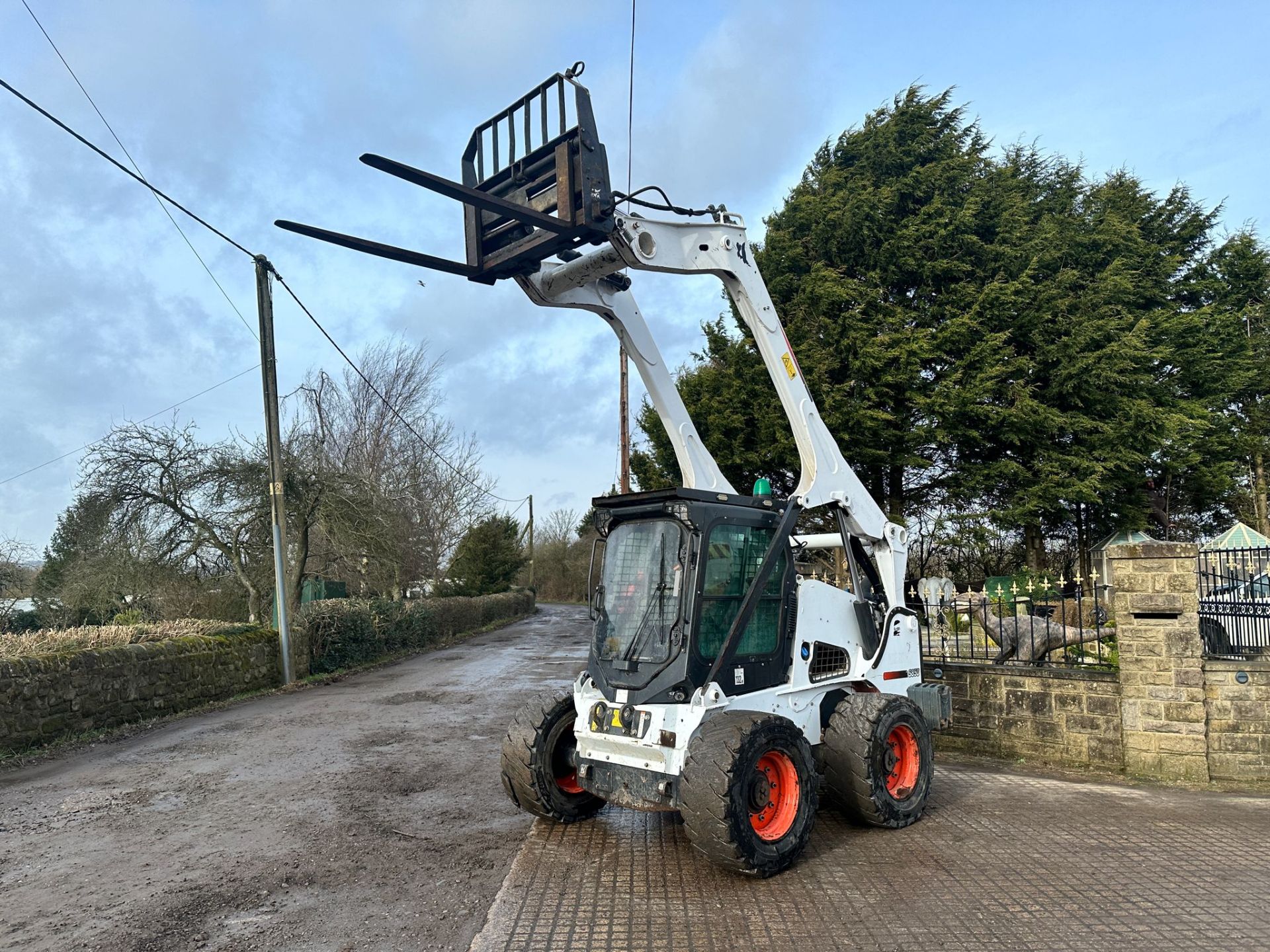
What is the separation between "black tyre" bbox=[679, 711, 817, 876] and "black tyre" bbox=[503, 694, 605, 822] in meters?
1.20

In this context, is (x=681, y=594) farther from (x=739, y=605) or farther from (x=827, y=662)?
(x=827, y=662)

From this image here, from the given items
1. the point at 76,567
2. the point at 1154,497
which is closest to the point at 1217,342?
the point at 1154,497

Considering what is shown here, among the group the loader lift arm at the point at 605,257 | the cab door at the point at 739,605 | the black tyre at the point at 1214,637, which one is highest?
the loader lift arm at the point at 605,257

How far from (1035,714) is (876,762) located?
3.13 meters

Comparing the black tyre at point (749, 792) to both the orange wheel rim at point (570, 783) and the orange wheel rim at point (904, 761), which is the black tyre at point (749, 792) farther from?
the orange wheel rim at point (570, 783)

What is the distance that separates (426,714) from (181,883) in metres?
6.31

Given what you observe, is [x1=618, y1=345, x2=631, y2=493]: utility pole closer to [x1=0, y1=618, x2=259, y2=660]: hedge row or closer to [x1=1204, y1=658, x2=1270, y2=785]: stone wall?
[x1=0, y1=618, x2=259, y2=660]: hedge row

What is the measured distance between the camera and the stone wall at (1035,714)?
24.1 ft

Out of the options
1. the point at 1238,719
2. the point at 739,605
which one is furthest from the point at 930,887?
the point at 1238,719

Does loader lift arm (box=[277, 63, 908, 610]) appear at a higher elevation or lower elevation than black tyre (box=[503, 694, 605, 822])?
higher

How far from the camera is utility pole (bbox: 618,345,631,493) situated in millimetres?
19953

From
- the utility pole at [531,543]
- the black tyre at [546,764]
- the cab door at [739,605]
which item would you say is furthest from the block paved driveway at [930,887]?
the utility pole at [531,543]

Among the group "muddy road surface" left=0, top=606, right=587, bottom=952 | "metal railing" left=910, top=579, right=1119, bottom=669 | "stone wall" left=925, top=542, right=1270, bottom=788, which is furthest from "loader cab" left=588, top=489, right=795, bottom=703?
"stone wall" left=925, top=542, right=1270, bottom=788

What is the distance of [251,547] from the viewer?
17.2 metres
